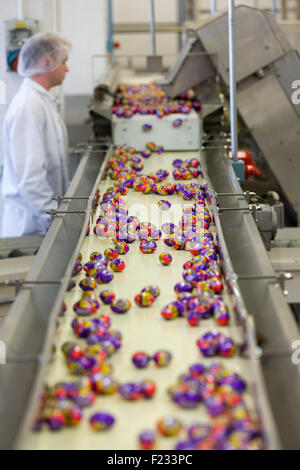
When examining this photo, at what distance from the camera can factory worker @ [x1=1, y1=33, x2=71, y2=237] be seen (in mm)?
3887

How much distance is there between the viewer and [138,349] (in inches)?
64.8

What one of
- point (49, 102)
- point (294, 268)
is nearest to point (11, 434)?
point (294, 268)

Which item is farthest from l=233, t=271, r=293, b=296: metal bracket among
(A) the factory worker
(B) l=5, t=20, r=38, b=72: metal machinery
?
(B) l=5, t=20, r=38, b=72: metal machinery

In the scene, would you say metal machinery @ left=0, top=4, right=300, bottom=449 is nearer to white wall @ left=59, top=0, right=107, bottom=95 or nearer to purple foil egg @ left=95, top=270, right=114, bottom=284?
purple foil egg @ left=95, top=270, right=114, bottom=284

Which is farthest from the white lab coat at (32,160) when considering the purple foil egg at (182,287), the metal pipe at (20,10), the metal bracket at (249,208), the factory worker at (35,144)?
the purple foil egg at (182,287)

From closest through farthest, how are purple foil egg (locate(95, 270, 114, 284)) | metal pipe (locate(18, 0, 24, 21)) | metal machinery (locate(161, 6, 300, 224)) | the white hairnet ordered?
purple foil egg (locate(95, 270, 114, 284)) → the white hairnet → metal machinery (locate(161, 6, 300, 224)) → metal pipe (locate(18, 0, 24, 21))

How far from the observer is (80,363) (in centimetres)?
151

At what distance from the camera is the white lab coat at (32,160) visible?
153 inches

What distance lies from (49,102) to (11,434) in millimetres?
3038

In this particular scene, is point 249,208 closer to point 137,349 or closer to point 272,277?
point 272,277

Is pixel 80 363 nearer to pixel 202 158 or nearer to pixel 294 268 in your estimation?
pixel 294 268

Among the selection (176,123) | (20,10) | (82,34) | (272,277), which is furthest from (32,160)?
(82,34)

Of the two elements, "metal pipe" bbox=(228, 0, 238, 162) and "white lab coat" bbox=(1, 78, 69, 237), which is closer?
"metal pipe" bbox=(228, 0, 238, 162)

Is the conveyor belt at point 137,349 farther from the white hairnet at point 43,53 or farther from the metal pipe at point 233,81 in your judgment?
the white hairnet at point 43,53
